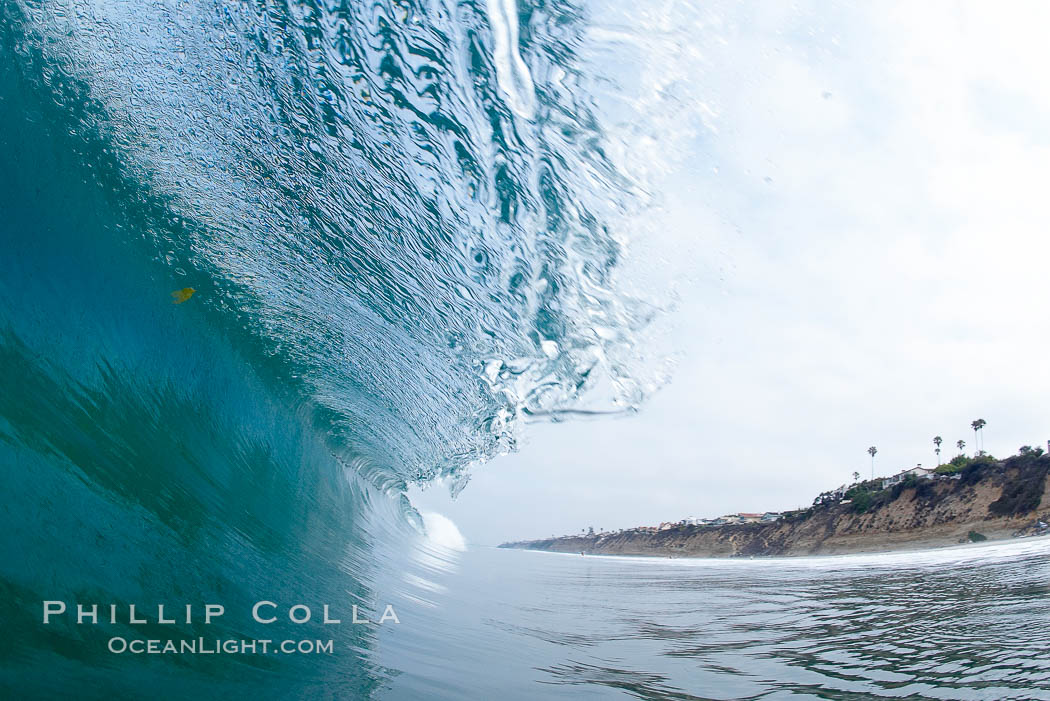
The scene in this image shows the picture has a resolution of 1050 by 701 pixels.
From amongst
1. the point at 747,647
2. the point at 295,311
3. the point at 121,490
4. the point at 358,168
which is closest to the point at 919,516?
the point at 747,647

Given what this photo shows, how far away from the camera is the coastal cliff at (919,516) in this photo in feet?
121

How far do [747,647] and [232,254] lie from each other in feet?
21.1

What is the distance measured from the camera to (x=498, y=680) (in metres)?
3.79

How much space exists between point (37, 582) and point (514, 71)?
4.64 metres

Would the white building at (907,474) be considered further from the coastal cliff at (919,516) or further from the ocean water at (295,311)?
the ocean water at (295,311)

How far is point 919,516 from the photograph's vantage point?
44.1 meters

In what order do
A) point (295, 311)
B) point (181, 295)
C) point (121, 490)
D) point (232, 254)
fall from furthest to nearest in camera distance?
point (295, 311) → point (232, 254) → point (181, 295) → point (121, 490)

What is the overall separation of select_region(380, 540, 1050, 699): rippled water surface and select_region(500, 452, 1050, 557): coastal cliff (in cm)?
3594

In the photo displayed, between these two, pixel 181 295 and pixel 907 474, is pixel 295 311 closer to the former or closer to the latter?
pixel 181 295

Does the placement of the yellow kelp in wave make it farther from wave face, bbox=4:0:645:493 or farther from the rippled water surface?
the rippled water surface

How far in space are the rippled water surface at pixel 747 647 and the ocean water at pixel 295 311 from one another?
40 millimetres

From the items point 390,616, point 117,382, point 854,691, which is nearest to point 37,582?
point 117,382

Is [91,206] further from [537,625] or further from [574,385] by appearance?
[574,385]

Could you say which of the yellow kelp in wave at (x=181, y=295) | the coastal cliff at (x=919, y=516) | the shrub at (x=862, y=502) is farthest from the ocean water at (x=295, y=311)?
the shrub at (x=862, y=502)
